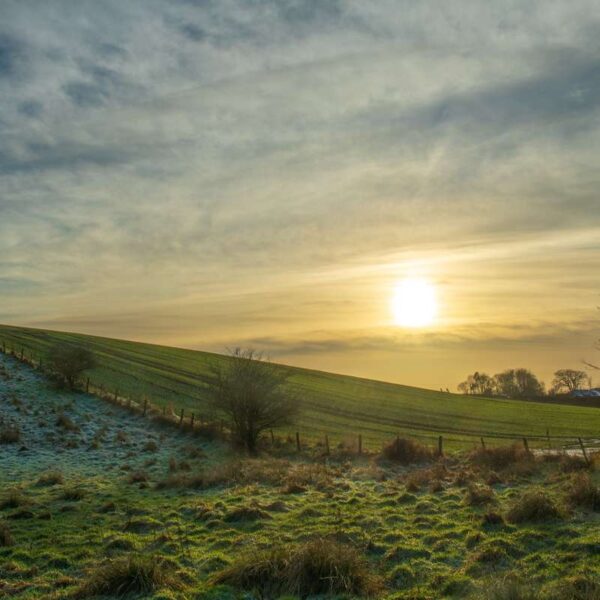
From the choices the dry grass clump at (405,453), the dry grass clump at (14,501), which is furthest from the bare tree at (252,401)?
the dry grass clump at (14,501)

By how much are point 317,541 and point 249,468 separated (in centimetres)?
1567

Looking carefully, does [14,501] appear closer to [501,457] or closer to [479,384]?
[501,457]

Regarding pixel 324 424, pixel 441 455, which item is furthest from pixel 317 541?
pixel 324 424

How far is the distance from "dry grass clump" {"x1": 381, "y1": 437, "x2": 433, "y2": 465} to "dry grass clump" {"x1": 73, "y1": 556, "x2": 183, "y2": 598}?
71.5ft

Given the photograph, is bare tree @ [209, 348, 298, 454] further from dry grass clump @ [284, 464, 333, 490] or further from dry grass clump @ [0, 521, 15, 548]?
dry grass clump @ [0, 521, 15, 548]

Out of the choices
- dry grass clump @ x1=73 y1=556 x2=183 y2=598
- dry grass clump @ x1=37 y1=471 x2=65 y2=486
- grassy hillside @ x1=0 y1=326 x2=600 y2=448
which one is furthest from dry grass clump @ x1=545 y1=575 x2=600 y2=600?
grassy hillside @ x1=0 y1=326 x2=600 y2=448

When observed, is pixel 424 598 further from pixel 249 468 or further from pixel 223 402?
pixel 223 402

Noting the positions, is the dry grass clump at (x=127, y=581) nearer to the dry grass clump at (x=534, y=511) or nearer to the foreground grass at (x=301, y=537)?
the foreground grass at (x=301, y=537)

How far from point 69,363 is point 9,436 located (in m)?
15.5

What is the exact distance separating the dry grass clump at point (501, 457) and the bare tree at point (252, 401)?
511 inches

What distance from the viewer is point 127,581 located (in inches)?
431

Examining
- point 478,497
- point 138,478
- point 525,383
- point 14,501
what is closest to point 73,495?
point 14,501

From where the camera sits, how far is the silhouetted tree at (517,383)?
15312cm

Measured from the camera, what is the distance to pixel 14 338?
248 feet
